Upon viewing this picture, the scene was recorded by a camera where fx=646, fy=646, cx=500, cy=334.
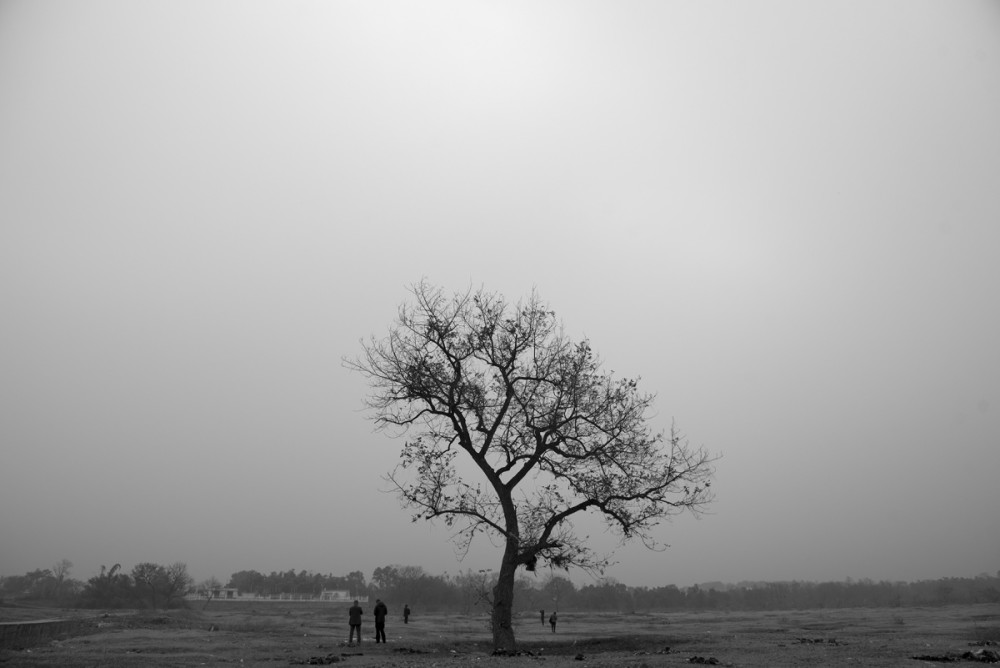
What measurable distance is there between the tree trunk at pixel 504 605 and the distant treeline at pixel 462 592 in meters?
49.1

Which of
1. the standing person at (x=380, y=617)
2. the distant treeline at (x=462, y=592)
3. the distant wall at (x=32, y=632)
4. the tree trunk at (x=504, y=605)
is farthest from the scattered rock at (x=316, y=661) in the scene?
the distant treeline at (x=462, y=592)

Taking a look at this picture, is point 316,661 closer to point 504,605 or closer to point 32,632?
point 504,605

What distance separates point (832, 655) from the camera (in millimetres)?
18547

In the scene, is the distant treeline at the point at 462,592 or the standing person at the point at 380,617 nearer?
the standing person at the point at 380,617

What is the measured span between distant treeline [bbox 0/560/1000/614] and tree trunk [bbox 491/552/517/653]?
49.1m

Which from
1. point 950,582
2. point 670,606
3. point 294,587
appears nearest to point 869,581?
point 950,582

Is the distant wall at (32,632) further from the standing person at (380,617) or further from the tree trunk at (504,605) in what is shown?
the tree trunk at (504,605)

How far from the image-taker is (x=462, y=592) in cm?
10194

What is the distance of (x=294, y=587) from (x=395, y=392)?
423 ft

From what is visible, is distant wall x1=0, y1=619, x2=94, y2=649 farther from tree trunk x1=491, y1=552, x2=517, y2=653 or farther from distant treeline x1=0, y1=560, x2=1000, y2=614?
distant treeline x1=0, y1=560, x2=1000, y2=614

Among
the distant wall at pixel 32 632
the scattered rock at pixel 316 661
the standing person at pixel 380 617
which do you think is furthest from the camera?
the standing person at pixel 380 617

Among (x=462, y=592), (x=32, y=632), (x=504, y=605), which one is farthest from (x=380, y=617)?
(x=462, y=592)

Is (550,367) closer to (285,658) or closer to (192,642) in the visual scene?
(285,658)

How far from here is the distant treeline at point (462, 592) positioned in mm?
75438
